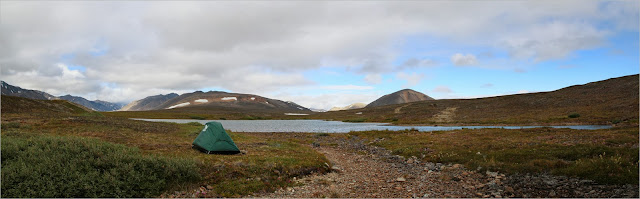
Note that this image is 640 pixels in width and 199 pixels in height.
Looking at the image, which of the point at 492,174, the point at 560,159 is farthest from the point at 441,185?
the point at 560,159

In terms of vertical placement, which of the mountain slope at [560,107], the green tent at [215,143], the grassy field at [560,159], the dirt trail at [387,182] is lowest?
the dirt trail at [387,182]

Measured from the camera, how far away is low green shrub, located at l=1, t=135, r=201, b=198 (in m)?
11.9

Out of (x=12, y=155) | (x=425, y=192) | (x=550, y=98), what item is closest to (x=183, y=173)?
(x=12, y=155)

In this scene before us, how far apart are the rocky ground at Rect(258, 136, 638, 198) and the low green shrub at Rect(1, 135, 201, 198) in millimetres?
5415

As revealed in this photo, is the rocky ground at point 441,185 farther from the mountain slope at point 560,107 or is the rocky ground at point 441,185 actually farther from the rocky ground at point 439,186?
the mountain slope at point 560,107

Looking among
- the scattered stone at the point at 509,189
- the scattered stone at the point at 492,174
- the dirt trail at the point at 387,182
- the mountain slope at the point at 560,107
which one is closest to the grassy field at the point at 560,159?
the scattered stone at the point at 492,174

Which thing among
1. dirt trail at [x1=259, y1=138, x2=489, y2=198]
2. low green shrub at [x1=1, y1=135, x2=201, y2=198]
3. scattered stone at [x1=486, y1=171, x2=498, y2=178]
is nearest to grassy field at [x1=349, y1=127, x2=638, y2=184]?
scattered stone at [x1=486, y1=171, x2=498, y2=178]

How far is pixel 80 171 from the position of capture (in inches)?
520

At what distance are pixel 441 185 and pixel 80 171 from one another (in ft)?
59.1

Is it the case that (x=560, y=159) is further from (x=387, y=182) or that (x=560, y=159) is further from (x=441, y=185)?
(x=387, y=182)

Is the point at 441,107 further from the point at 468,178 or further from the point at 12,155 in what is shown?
the point at 12,155

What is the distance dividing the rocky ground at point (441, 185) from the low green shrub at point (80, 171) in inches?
213

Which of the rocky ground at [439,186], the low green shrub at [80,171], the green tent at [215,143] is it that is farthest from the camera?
the green tent at [215,143]

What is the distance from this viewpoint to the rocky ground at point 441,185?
13.4 meters
